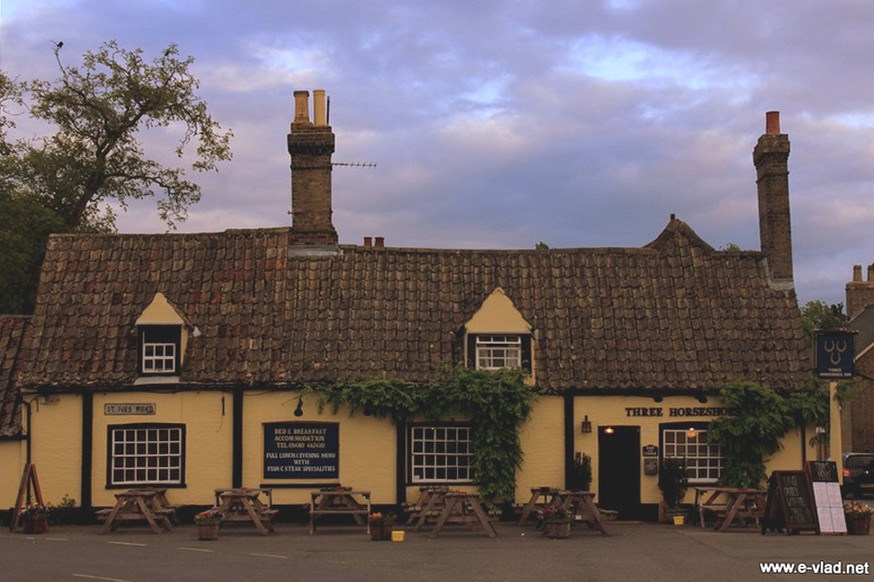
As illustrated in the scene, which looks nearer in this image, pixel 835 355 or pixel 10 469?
pixel 835 355

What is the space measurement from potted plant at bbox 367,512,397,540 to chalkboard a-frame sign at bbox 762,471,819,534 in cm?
725

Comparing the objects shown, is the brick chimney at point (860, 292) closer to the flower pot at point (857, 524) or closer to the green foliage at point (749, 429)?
the green foliage at point (749, 429)

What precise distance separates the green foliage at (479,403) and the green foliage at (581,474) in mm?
1229

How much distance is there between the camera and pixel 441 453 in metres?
23.5

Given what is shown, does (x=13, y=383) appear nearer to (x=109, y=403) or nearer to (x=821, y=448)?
(x=109, y=403)

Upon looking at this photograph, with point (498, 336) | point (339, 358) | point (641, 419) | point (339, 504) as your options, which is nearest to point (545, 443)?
point (641, 419)

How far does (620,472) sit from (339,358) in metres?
6.80

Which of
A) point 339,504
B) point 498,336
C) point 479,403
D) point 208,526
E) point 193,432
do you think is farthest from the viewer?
point 498,336

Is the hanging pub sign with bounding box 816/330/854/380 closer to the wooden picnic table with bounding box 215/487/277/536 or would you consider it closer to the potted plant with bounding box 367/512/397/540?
the potted plant with bounding box 367/512/397/540

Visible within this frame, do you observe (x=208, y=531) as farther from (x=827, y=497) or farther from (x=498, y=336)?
(x=827, y=497)

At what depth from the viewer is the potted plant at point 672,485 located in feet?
76.0

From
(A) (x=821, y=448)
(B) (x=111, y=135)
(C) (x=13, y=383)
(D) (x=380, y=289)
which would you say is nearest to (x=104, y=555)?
(C) (x=13, y=383)

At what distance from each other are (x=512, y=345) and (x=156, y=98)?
2114 cm

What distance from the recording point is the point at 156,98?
1540 inches
